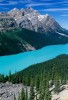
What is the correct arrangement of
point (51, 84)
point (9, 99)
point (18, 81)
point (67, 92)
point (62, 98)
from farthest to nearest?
point (18, 81), point (51, 84), point (9, 99), point (67, 92), point (62, 98)

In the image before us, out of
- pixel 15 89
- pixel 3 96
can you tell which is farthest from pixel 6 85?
pixel 3 96

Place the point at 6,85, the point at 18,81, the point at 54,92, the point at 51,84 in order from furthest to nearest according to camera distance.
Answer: the point at 18,81 → the point at 6,85 → the point at 51,84 → the point at 54,92

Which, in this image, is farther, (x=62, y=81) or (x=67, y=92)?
(x=62, y=81)

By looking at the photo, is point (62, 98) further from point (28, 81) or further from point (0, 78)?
point (0, 78)

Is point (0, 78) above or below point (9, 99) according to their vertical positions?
above

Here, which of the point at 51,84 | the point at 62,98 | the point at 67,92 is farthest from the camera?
→ the point at 51,84

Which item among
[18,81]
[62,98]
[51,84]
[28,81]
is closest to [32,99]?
[62,98]

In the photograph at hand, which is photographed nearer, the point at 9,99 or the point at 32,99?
the point at 32,99

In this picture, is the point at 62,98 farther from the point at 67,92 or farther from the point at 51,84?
the point at 51,84

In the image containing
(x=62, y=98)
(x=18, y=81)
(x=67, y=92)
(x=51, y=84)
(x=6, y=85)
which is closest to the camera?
(x=62, y=98)
